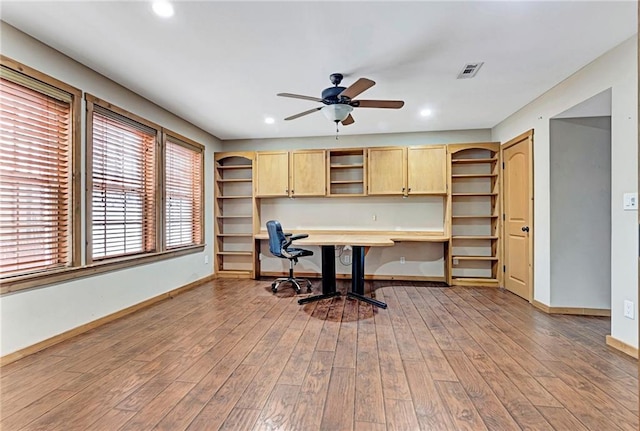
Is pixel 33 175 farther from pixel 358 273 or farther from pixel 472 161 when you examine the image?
pixel 472 161

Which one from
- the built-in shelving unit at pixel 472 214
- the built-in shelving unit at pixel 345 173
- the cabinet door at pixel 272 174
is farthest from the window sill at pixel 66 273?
the built-in shelving unit at pixel 472 214

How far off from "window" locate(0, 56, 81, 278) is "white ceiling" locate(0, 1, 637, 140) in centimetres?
43

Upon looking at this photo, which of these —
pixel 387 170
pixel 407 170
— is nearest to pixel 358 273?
pixel 387 170

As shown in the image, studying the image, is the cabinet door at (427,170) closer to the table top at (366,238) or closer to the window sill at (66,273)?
the table top at (366,238)

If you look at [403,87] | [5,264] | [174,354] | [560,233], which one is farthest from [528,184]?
[5,264]

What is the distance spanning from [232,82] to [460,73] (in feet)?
7.63

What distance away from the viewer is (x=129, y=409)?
5.91 ft

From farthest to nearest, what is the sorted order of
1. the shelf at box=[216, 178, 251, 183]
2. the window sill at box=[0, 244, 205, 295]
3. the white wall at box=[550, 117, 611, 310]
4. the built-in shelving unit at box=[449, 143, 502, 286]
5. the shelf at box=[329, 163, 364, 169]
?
the shelf at box=[216, 178, 251, 183]
the shelf at box=[329, 163, 364, 169]
the built-in shelving unit at box=[449, 143, 502, 286]
the white wall at box=[550, 117, 611, 310]
the window sill at box=[0, 244, 205, 295]

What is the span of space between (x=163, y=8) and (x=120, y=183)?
2092 mm

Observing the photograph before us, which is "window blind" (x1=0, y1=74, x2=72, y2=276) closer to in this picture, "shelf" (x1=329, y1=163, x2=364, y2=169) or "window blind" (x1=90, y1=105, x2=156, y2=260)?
"window blind" (x1=90, y1=105, x2=156, y2=260)

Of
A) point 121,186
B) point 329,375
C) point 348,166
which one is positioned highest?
point 348,166

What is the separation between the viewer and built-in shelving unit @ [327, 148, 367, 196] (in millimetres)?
5406

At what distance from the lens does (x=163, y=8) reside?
2.15m

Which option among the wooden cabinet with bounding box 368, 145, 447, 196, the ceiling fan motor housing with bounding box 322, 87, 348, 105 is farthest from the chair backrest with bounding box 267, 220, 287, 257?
the ceiling fan motor housing with bounding box 322, 87, 348, 105
